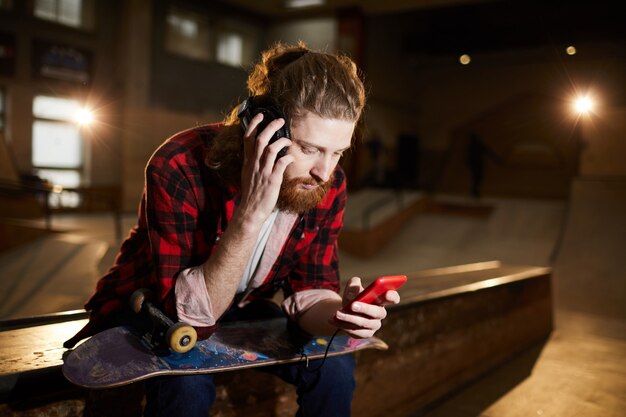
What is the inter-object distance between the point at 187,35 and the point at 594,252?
11.5m

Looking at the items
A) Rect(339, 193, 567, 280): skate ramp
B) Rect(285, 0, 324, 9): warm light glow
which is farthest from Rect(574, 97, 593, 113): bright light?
Rect(285, 0, 324, 9): warm light glow

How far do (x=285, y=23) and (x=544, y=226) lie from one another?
10148 millimetres

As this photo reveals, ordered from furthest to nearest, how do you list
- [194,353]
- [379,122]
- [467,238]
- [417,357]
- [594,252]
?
1. [379,122]
2. [467,238]
3. [594,252]
4. [417,357]
5. [194,353]

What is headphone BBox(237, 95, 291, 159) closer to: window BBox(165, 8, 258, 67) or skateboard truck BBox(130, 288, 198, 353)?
skateboard truck BBox(130, 288, 198, 353)

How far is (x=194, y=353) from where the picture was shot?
1575 millimetres

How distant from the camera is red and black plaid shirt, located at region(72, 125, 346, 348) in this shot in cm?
161

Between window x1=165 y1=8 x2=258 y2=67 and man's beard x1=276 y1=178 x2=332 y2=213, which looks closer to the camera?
man's beard x1=276 y1=178 x2=332 y2=213

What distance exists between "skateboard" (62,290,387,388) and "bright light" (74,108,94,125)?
12234 mm

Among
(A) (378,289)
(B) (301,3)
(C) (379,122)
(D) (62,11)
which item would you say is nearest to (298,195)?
(A) (378,289)

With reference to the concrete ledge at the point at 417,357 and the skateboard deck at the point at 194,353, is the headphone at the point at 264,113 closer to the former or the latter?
the skateboard deck at the point at 194,353

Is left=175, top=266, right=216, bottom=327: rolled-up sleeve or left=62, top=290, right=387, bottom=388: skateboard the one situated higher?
left=175, top=266, right=216, bottom=327: rolled-up sleeve

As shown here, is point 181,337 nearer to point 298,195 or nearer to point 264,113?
point 298,195

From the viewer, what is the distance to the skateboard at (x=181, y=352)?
1414 mm

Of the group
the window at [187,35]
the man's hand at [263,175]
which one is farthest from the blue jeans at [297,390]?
the window at [187,35]
